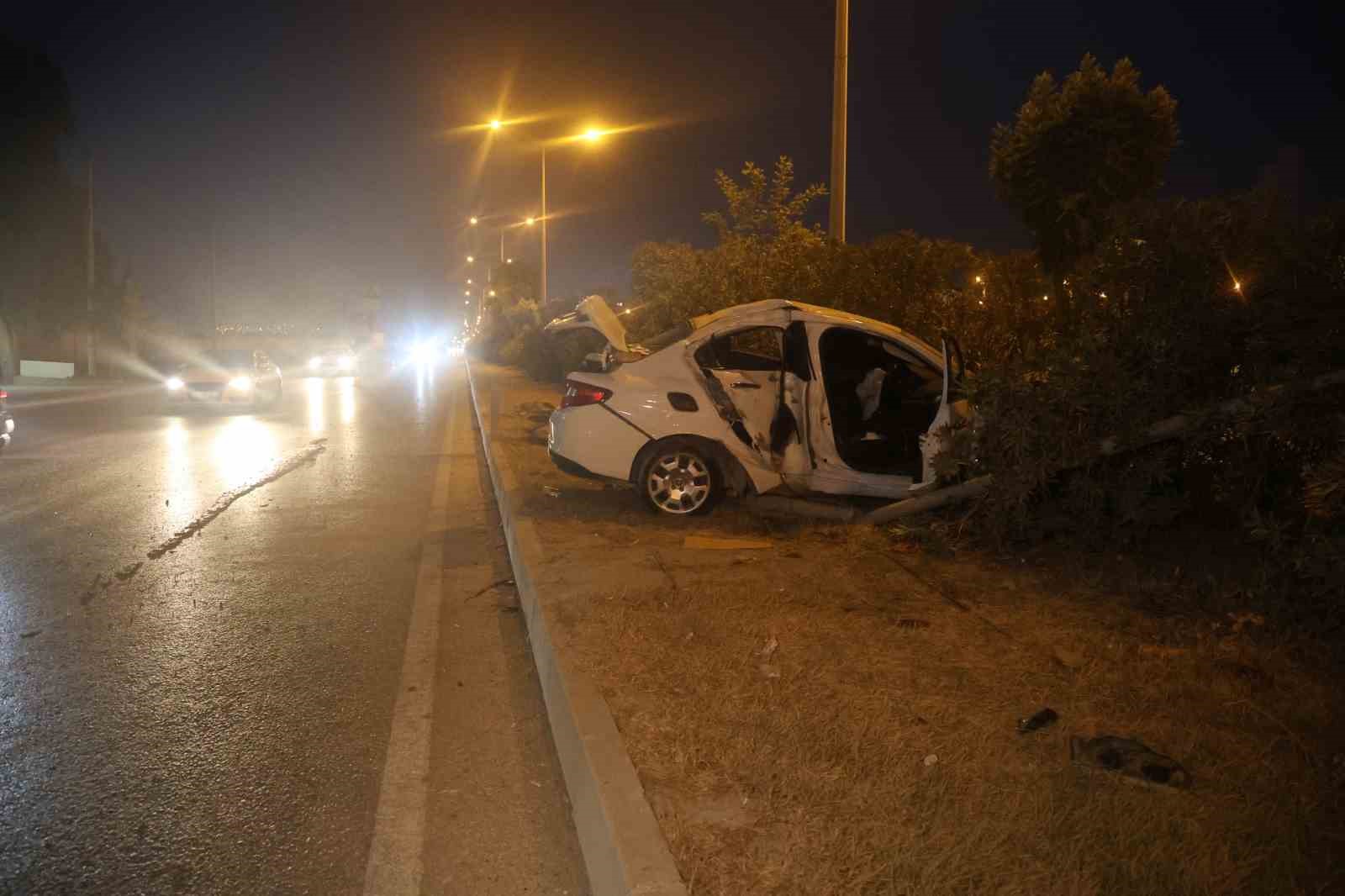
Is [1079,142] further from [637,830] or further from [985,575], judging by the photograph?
[637,830]

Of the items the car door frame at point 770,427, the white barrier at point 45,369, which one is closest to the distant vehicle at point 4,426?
the car door frame at point 770,427

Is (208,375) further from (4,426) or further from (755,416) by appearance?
(755,416)

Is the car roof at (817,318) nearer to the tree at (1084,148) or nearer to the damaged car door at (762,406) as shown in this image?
the damaged car door at (762,406)

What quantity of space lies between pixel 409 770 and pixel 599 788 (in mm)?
997

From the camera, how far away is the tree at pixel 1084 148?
11828 mm

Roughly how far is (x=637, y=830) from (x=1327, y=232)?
4.65m

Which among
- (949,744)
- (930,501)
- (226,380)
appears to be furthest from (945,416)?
(226,380)

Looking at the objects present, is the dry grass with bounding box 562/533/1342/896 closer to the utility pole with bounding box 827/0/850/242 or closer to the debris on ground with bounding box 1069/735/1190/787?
the debris on ground with bounding box 1069/735/1190/787

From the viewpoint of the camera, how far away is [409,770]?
4242 mm

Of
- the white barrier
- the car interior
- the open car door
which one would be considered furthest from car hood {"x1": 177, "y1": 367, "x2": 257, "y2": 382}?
A: the white barrier

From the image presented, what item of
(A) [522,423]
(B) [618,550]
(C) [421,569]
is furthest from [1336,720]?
(A) [522,423]

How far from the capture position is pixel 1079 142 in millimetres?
12008

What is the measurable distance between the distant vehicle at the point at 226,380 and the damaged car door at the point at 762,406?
15.9 meters

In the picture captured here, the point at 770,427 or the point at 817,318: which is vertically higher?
the point at 817,318
